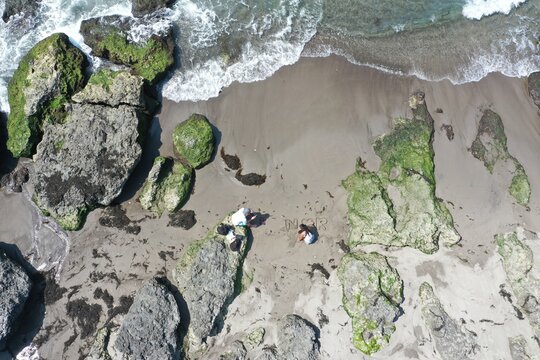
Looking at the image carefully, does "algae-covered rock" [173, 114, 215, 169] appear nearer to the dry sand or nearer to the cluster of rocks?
the cluster of rocks

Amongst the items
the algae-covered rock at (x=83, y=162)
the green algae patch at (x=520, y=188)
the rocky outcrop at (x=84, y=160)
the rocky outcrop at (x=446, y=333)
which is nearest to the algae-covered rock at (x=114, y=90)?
the rocky outcrop at (x=84, y=160)

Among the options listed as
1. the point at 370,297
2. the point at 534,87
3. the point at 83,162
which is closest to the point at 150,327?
the point at 83,162

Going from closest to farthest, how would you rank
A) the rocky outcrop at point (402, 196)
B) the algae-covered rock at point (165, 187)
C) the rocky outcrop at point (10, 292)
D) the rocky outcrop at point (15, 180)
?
1. the rocky outcrop at point (10, 292)
2. the algae-covered rock at point (165, 187)
3. the rocky outcrop at point (402, 196)
4. the rocky outcrop at point (15, 180)

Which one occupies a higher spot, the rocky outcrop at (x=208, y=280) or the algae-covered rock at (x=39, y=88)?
the algae-covered rock at (x=39, y=88)

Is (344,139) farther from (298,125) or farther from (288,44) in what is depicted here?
(288,44)

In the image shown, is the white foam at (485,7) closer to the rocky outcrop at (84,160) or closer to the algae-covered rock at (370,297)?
the algae-covered rock at (370,297)
